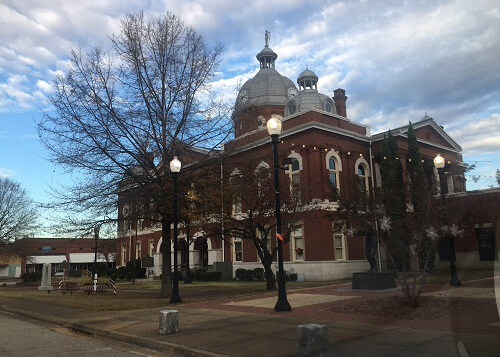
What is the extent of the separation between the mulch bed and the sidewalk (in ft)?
2.37

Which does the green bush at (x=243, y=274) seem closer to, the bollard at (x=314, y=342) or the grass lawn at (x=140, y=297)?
the grass lawn at (x=140, y=297)

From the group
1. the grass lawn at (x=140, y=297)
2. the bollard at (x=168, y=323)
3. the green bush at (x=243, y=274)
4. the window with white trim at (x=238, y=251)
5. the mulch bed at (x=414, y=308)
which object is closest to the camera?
the bollard at (x=168, y=323)

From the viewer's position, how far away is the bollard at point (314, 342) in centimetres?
676

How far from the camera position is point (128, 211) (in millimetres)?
19531

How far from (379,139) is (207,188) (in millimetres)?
20961

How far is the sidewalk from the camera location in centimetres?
732

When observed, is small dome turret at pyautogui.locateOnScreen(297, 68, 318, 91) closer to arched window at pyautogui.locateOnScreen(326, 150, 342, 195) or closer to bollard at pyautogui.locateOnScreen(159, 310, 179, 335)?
arched window at pyautogui.locateOnScreen(326, 150, 342, 195)

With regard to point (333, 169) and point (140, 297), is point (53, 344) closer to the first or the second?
point (140, 297)

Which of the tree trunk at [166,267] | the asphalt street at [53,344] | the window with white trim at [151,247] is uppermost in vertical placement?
the window with white trim at [151,247]

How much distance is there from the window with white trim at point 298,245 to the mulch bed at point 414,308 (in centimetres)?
1772

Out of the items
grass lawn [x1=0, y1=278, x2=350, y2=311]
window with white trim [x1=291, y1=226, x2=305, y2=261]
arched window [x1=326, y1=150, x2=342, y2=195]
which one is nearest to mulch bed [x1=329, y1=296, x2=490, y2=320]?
grass lawn [x1=0, y1=278, x2=350, y2=311]

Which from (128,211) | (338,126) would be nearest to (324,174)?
(338,126)

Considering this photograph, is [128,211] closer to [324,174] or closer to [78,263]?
[324,174]

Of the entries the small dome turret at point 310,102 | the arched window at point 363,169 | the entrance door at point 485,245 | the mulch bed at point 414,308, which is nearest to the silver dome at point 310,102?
the small dome turret at point 310,102
